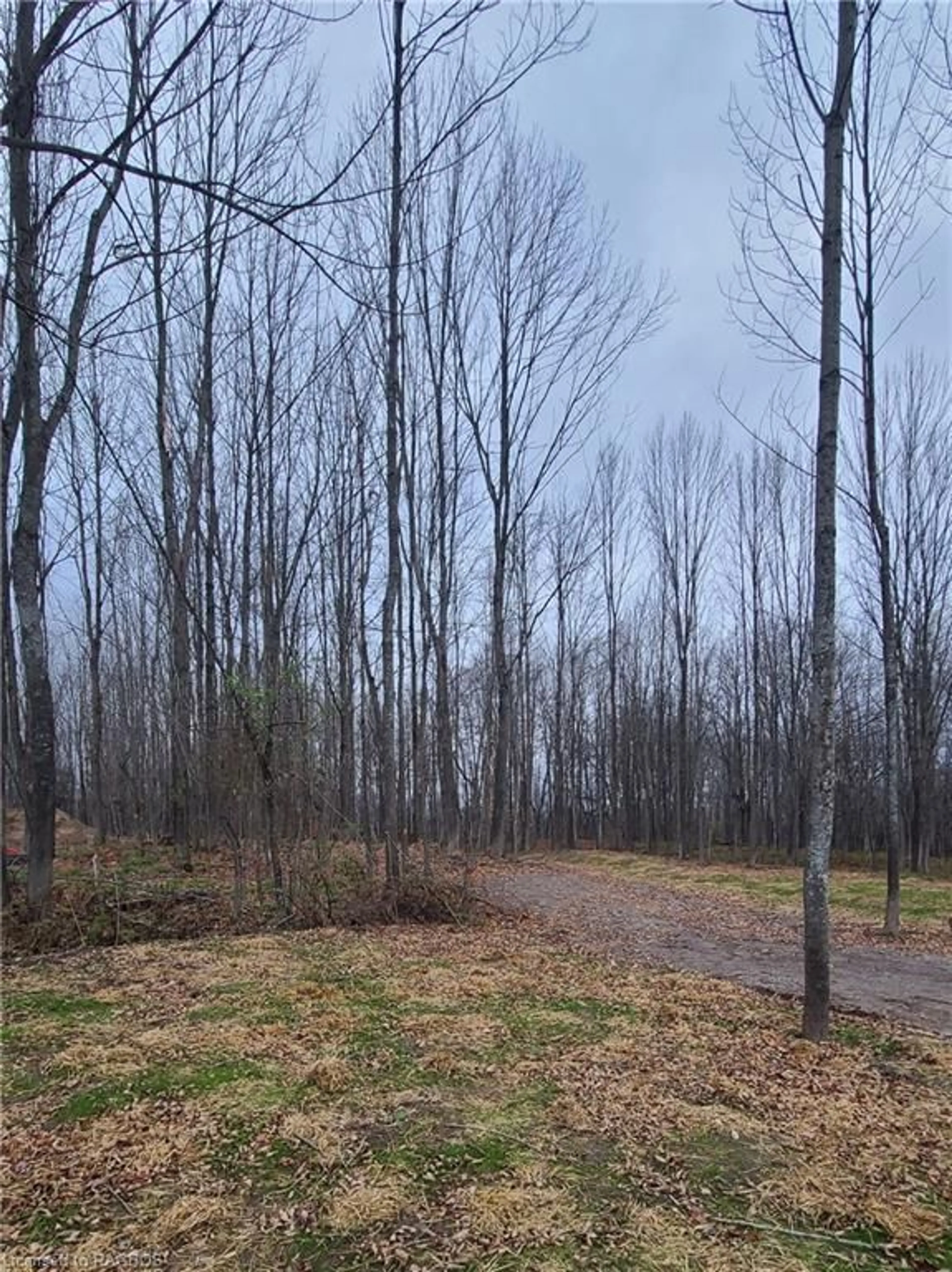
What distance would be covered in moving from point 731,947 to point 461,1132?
4912mm

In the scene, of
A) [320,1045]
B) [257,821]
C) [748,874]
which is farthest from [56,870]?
[748,874]

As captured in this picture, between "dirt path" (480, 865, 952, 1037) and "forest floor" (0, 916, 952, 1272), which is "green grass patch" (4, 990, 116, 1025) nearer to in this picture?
"forest floor" (0, 916, 952, 1272)

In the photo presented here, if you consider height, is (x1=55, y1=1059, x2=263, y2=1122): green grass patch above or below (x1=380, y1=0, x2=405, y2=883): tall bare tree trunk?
below

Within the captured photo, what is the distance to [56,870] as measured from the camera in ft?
31.3

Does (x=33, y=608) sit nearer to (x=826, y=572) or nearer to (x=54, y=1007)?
(x=54, y=1007)

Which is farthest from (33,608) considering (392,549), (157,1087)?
(157,1087)

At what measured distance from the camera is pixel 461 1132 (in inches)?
107

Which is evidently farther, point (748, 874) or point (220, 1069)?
point (748, 874)

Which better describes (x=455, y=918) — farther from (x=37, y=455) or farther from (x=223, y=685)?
(x=37, y=455)

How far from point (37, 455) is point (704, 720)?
24137 mm

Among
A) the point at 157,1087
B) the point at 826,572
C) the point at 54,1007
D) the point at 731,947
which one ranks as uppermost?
the point at 826,572

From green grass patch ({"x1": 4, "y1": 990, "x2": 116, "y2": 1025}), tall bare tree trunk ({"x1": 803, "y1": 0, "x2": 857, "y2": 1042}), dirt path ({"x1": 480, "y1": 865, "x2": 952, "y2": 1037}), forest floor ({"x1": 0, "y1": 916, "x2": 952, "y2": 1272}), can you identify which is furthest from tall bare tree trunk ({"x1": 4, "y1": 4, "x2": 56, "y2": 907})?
tall bare tree trunk ({"x1": 803, "y1": 0, "x2": 857, "y2": 1042})

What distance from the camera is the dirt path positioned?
512 centimetres

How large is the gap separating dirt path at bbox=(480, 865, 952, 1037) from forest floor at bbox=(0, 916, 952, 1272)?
88cm
